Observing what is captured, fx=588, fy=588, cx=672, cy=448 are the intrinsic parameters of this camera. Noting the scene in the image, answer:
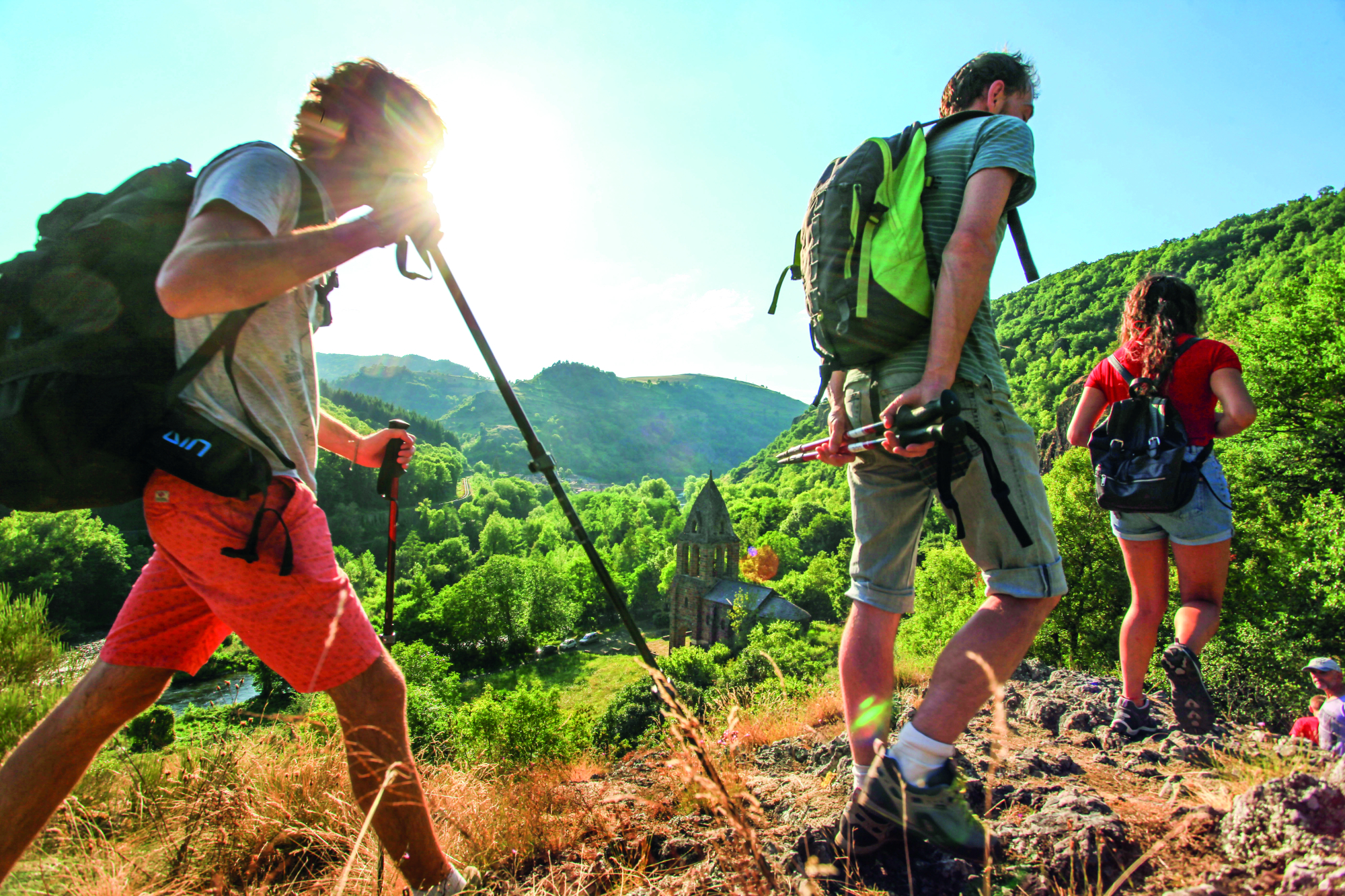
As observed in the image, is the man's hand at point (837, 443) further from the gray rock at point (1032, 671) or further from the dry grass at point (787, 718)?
the gray rock at point (1032, 671)

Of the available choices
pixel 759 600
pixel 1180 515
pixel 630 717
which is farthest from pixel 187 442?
pixel 759 600

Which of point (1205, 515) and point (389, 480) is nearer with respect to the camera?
point (389, 480)

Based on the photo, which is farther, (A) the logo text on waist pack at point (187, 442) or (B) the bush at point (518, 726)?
(B) the bush at point (518, 726)

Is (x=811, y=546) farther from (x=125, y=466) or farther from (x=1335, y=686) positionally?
(x=125, y=466)

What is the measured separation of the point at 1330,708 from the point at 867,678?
3.74m

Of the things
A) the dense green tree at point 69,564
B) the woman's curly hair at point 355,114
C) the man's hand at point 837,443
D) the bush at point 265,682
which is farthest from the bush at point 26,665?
the dense green tree at point 69,564

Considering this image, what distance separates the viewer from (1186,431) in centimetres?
277

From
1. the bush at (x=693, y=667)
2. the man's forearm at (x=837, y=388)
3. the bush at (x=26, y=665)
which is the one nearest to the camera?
the man's forearm at (x=837, y=388)

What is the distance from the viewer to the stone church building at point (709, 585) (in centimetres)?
3522

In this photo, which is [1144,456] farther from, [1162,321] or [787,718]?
[787,718]

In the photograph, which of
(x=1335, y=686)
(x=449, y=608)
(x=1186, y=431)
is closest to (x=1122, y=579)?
(x=1335, y=686)

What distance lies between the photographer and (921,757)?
1.63 metres

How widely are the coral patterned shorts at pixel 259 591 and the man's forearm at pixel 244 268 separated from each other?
0.45 metres

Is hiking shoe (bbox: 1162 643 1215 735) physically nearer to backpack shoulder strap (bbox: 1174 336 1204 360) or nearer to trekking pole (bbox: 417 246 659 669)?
backpack shoulder strap (bbox: 1174 336 1204 360)
